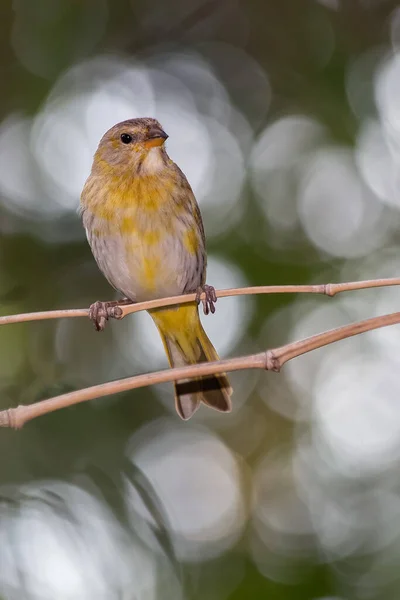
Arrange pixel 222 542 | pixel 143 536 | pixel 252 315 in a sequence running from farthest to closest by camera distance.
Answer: pixel 252 315 → pixel 222 542 → pixel 143 536

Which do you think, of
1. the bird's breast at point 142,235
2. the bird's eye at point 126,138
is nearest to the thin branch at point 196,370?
the bird's breast at point 142,235

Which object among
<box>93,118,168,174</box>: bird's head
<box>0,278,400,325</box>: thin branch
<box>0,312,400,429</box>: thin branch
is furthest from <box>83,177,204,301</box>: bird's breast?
<box>0,312,400,429</box>: thin branch

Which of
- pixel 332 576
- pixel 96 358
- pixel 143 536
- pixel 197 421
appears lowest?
pixel 332 576

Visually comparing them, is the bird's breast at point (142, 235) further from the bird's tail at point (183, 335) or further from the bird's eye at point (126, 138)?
the bird's eye at point (126, 138)

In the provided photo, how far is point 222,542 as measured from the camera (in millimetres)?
4676

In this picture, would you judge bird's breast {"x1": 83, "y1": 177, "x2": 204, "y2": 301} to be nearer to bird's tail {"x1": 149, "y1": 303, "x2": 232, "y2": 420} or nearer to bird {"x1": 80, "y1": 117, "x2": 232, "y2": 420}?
bird {"x1": 80, "y1": 117, "x2": 232, "y2": 420}

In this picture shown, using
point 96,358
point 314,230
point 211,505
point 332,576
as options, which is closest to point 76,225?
point 96,358

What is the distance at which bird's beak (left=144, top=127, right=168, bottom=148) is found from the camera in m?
4.33

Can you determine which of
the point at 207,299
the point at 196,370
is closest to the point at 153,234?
the point at 207,299

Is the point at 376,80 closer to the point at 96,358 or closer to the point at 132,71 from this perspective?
the point at 132,71

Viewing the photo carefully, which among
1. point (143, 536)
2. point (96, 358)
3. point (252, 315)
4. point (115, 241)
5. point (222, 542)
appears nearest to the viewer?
point (143, 536)

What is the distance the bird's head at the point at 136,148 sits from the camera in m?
4.36

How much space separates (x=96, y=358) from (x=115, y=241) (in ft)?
4.49

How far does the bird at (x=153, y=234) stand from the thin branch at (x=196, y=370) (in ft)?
6.01
